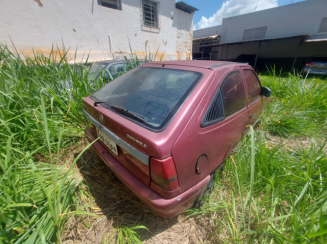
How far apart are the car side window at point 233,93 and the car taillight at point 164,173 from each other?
80cm

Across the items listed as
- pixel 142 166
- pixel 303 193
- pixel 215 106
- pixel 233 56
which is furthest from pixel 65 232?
pixel 233 56

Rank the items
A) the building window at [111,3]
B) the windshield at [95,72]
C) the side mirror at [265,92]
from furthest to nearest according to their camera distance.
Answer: the building window at [111,3]
the windshield at [95,72]
the side mirror at [265,92]

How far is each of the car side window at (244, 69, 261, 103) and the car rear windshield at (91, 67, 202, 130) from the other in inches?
39.2

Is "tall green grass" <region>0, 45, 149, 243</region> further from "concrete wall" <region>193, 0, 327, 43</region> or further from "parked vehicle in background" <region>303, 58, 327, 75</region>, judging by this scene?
"concrete wall" <region>193, 0, 327, 43</region>

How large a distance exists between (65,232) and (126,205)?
0.56 m

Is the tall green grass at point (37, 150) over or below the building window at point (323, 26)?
below

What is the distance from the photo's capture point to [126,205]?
1.57 metres

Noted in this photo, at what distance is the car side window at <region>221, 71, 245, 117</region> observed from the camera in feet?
4.55

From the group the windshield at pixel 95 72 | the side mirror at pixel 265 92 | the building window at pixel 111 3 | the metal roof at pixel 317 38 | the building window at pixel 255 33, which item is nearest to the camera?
the side mirror at pixel 265 92

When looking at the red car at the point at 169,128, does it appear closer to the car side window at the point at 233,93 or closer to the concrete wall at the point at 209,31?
the car side window at the point at 233,93

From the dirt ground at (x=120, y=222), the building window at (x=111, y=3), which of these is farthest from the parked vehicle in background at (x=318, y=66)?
the dirt ground at (x=120, y=222)

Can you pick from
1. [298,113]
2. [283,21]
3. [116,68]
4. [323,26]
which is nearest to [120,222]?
[116,68]

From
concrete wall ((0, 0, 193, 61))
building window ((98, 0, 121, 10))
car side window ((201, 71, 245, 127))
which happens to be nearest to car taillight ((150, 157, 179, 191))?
car side window ((201, 71, 245, 127))

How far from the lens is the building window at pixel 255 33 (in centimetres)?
1317
